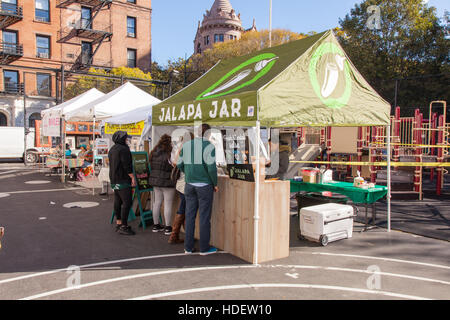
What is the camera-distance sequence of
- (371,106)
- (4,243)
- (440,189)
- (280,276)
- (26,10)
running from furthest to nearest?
(26,10)
(440,189)
(371,106)
(4,243)
(280,276)

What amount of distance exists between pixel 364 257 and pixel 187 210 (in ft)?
9.65

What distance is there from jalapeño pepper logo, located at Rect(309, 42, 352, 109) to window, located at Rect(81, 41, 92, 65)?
3483cm

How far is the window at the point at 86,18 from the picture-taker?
35.9 m

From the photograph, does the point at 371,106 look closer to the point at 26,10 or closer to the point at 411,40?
the point at 411,40

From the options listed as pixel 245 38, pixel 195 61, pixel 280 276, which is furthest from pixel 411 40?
pixel 280 276

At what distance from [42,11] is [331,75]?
37.0 meters

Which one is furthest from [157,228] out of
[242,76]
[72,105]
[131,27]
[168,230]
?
[131,27]

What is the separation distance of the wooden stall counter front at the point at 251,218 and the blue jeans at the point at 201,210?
12.9 inches

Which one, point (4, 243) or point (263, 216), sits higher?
point (263, 216)

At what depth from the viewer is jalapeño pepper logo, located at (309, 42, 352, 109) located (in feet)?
19.6

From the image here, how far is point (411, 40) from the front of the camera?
29328mm

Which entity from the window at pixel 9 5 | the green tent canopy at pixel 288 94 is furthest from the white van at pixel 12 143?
the green tent canopy at pixel 288 94

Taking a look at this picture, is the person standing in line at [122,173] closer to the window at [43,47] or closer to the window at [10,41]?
the window at [10,41]

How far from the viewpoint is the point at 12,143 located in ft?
83.0
